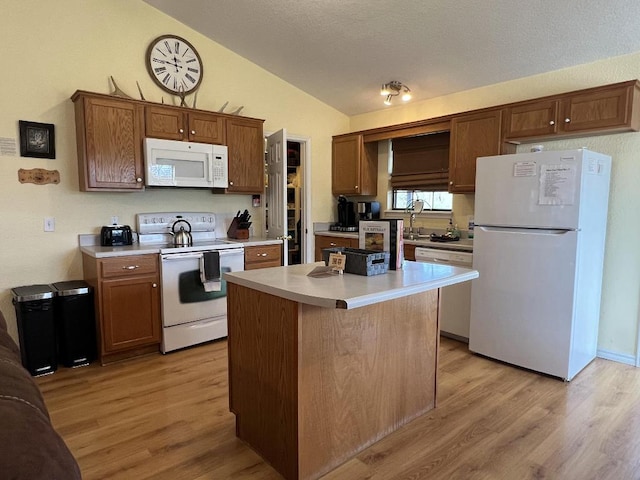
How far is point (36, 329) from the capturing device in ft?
9.50

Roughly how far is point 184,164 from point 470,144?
268cm

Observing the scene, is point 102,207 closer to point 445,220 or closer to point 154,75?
point 154,75

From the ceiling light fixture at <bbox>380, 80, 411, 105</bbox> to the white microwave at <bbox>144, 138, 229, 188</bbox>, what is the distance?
70.9 inches

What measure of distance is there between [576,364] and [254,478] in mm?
2491

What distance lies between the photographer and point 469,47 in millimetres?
3328

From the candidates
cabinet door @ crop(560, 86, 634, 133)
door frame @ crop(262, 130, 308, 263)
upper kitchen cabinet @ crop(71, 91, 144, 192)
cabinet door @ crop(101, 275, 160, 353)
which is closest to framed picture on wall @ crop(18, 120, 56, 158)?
upper kitchen cabinet @ crop(71, 91, 144, 192)

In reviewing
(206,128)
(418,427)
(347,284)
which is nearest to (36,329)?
(206,128)

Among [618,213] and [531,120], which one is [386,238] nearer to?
[531,120]

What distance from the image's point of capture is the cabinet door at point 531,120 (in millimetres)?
3215

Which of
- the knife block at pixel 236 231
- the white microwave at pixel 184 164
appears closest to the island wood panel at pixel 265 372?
the white microwave at pixel 184 164

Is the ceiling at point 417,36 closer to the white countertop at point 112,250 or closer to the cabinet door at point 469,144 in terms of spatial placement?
the cabinet door at point 469,144

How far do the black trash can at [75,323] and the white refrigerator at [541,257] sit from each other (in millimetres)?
3140

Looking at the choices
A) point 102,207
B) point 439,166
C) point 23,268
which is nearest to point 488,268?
point 439,166

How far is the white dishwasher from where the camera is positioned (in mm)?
3541
